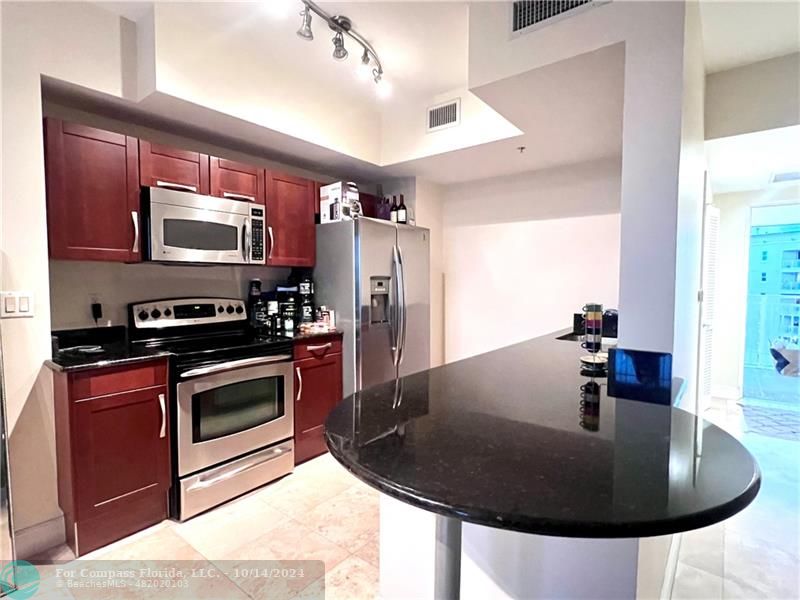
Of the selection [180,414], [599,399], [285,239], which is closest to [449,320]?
[285,239]

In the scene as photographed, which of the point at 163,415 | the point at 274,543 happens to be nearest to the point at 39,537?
the point at 163,415

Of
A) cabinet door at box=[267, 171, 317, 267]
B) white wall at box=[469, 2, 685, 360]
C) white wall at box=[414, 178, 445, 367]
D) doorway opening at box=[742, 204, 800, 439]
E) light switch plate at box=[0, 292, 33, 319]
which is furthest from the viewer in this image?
doorway opening at box=[742, 204, 800, 439]

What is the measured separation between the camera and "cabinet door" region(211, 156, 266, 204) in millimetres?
2553

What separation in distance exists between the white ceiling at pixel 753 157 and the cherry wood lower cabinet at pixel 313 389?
114 inches

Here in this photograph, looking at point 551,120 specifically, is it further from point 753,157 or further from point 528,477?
point 528,477

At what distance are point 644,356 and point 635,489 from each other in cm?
80

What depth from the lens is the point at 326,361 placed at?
2.93 metres

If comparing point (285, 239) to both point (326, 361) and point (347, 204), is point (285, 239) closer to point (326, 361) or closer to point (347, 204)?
point (347, 204)

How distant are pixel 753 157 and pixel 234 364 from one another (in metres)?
3.83

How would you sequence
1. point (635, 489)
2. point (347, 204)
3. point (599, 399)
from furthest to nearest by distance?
point (347, 204)
point (599, 399)
point (635, 489)

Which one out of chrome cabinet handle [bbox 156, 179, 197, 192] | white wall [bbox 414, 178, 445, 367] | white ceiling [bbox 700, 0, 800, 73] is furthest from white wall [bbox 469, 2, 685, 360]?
white wall [bbox 414, 178, 445, 367]

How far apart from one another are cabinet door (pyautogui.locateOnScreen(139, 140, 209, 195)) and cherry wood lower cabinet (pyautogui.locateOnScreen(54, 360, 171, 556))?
1040 millimetres

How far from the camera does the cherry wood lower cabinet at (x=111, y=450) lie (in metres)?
1.84

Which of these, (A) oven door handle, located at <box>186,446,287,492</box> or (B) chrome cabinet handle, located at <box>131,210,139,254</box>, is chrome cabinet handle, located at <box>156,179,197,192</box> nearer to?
(B) chrome cabinet handle, located at <box>131,210,139,254</box>
